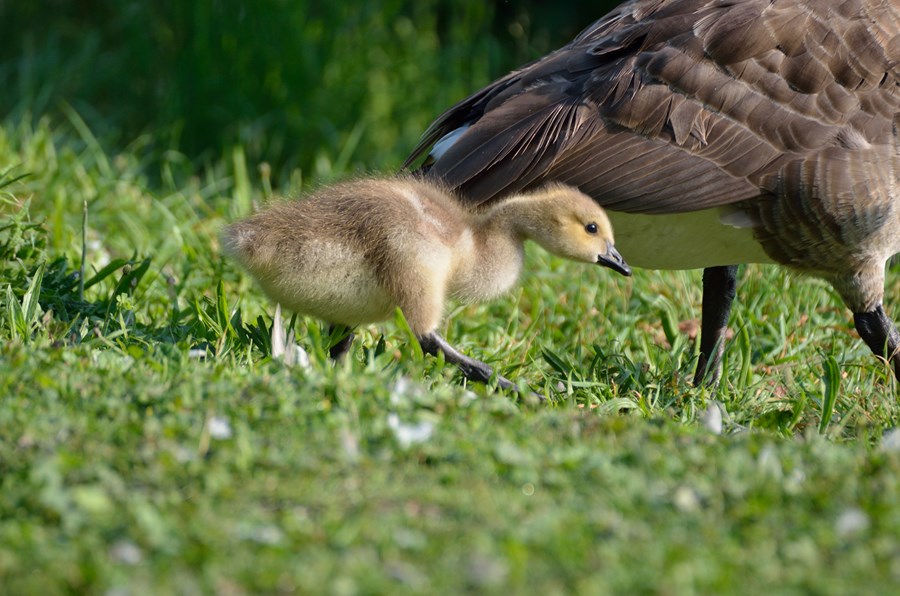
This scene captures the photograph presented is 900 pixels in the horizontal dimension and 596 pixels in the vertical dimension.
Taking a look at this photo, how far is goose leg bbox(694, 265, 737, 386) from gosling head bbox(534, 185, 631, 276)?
107 centimetres

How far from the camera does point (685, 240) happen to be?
509 centimetres

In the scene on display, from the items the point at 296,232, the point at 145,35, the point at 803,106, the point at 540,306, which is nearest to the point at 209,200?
the point at 145,35

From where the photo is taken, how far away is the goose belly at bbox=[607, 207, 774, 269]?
195 inches

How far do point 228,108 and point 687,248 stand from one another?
4.22 meters

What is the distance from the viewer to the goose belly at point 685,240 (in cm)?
496

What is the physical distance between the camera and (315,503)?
2.99 metres

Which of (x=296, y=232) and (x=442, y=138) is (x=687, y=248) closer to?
(x=442, y=138)

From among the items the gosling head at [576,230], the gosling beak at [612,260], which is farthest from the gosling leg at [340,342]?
the gosling beak at [612,260]

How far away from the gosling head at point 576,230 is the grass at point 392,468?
544 mm

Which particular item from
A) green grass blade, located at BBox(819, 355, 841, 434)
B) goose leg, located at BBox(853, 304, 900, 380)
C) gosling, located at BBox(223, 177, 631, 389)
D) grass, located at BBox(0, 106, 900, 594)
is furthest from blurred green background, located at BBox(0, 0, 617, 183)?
green grass blade, located at BBox(819, 355, 841, 434)

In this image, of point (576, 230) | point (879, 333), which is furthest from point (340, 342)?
point (879, 333)

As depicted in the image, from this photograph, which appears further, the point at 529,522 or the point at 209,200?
the point at 209,200

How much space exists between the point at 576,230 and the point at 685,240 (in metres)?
0.82

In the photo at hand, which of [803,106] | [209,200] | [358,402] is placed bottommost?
[209,200]
